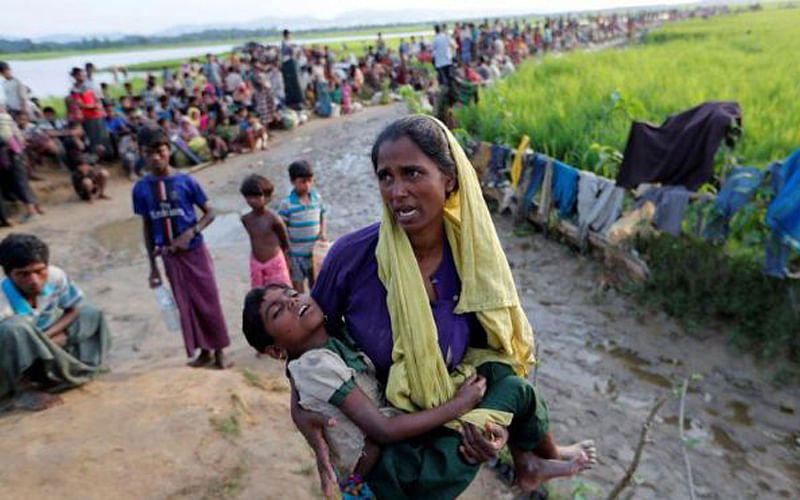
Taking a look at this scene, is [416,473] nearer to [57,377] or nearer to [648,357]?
[57,377]

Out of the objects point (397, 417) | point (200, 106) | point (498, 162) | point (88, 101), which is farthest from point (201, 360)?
point (200, 106)

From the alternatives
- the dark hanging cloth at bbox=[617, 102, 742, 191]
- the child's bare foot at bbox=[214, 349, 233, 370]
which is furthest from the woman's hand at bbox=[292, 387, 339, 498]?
the dark hanging cloth at bbox=[617, 102, 742, 191]

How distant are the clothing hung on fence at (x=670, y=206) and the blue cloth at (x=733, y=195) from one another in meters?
0.25

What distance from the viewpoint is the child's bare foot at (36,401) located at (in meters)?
3.13

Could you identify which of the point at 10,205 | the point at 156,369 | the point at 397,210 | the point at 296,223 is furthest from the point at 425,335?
the point at 10,205

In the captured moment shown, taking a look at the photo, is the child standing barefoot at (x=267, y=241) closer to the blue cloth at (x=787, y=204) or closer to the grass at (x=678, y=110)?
the grass at (x=678, y=110)

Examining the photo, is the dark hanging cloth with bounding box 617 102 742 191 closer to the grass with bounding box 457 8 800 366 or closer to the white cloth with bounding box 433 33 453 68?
the grass with bounding box 457 8 800 366

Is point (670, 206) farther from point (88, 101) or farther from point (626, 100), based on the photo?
point (88, 101)

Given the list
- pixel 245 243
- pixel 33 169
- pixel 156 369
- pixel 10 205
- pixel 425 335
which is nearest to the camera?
pixel 425 335

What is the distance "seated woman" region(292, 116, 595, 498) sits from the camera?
4.50ft

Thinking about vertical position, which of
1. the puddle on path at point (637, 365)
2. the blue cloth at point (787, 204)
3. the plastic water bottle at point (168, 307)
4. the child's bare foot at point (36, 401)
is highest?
the blue cloth at point (787, 204)

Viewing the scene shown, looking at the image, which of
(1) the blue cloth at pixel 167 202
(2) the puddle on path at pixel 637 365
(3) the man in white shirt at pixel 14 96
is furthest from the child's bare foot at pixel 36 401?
(3) the man in white shirt at pixel 14 96

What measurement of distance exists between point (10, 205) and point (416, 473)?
915 cm

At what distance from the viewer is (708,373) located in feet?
13.2
